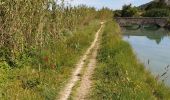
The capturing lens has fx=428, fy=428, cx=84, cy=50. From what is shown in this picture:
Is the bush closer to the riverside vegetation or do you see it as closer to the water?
the water

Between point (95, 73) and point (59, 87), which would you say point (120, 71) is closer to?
point (95, 73)

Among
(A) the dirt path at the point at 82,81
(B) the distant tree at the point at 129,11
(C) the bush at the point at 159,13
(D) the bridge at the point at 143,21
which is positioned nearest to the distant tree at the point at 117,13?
(B) the distant tree at the point at 129,11

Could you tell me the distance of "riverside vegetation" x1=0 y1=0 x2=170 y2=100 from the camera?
34.2 feet

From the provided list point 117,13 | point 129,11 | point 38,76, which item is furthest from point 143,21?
point 38,76

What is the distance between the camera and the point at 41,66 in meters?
13.4

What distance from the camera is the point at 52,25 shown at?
792 inches

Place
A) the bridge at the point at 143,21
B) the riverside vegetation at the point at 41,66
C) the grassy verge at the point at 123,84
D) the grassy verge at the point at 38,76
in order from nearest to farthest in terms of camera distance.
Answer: the grassy verge at the point at 38,76
the grassy verge at the point at 123,84
the riverside vegetation at the point at 41,66
the bridge at the point at 143,21

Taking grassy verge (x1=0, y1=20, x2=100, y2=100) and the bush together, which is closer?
grassy verge (x1=0, y1=20, x2=100, y2=100)

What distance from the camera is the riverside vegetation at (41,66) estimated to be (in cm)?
1042

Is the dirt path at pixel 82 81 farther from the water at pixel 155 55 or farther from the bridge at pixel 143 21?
the bridge at pixel 143 21

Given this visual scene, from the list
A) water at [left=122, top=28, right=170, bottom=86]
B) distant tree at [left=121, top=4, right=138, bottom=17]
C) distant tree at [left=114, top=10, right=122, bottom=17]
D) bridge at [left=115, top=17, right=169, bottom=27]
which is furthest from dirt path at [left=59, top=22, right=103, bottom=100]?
distant tree at [left=114, top=10, right=122, bottom=17]

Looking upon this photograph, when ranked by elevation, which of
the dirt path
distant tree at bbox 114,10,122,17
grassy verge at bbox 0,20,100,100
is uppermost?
grassy verge at bbox 0,20,100,100

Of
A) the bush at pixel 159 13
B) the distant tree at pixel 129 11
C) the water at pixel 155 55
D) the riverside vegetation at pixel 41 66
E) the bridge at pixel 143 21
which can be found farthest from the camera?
the distant tree at pixel 129 11

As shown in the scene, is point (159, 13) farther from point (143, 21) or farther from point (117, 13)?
point (143, 21)
